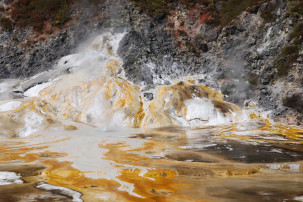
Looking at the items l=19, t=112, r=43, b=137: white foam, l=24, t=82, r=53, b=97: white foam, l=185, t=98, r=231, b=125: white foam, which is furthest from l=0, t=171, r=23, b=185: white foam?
l=24, t=82, r=53, b=97: white foam

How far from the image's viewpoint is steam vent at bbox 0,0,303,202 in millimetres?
8812

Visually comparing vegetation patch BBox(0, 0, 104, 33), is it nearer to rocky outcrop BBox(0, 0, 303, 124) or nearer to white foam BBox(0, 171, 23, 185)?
rocky outcrop BBox(0, 0, 303, 124)

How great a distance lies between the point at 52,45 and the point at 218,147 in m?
26.3

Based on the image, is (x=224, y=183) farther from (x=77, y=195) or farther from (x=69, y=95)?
(x=69, y=95)

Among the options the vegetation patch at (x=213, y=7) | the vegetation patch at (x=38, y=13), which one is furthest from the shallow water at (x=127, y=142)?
the vegetation patch at (x=38, y=13)

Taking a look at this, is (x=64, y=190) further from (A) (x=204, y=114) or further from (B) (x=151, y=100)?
(B) (x=151, y=100)

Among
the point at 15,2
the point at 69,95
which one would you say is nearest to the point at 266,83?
the point at 69,95

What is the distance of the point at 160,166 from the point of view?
1052 cm

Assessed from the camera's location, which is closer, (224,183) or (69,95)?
(224,183)

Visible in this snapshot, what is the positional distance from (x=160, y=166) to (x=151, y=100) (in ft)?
50.7

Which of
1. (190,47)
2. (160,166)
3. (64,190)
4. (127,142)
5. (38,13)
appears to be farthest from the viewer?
(38,13)

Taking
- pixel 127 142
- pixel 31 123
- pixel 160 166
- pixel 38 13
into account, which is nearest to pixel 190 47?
pixel 31 123

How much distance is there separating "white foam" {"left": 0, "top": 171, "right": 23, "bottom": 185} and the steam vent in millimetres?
61

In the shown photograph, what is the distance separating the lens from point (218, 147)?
14.9 m
